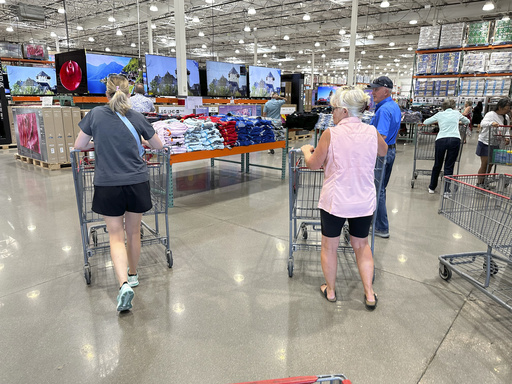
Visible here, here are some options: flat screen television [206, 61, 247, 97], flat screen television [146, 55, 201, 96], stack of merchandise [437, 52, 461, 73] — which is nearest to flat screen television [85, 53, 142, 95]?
flat screen television [146, 55, 201, 96]

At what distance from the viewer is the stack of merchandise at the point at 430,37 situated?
10.5 m

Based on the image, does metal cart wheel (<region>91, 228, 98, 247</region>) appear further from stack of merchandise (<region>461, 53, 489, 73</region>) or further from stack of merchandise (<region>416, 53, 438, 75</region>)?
stack of merchandise (<region>461, 53, 489, 73</region>)

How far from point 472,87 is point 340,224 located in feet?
34.0

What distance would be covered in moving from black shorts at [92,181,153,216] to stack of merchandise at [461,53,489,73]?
10935mm

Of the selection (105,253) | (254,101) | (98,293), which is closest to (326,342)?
(98,293)

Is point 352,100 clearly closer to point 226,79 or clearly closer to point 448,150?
point 448,150

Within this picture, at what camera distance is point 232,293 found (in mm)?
2994

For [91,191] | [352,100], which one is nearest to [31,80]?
[91,191]

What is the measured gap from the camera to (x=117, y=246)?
2771mm

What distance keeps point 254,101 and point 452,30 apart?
6.17m

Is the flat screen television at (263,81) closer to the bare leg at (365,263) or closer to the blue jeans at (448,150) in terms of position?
the blue jeans at (448,150)

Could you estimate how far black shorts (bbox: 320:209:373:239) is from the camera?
2.66 meters

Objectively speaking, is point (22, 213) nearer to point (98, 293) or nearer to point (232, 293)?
point (98, 293)

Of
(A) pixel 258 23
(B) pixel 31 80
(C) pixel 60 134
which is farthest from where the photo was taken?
(A) pixel 258 23
